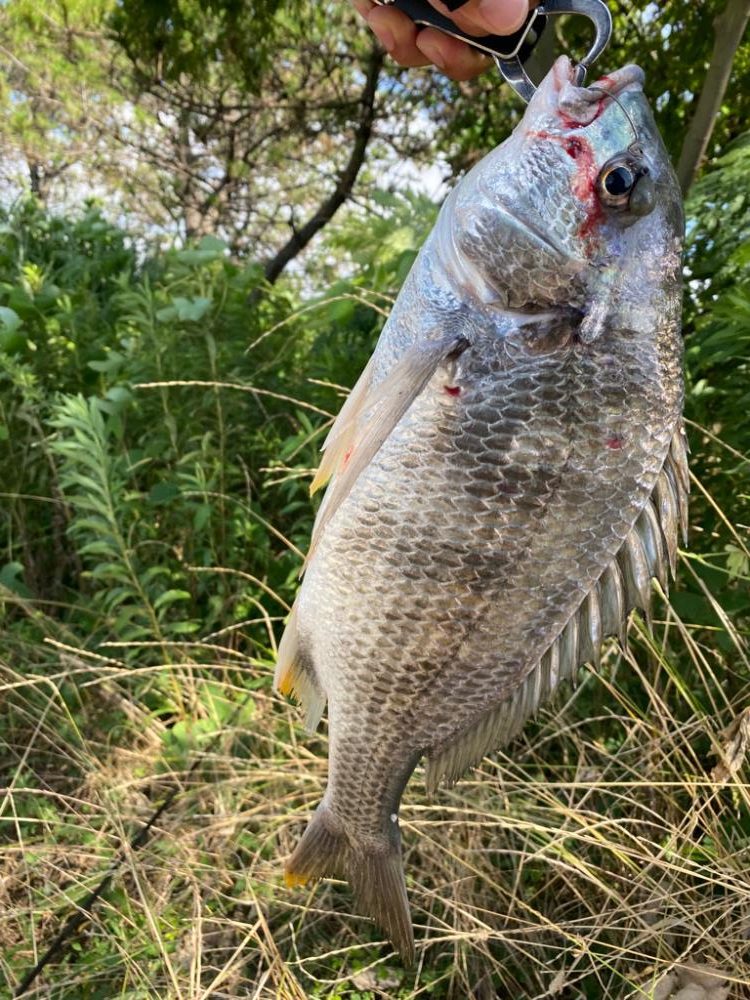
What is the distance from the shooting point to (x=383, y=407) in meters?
1.10

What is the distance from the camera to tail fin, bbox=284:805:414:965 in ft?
4.20

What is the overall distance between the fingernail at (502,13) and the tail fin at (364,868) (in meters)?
1.32

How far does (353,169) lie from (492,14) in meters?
4.84

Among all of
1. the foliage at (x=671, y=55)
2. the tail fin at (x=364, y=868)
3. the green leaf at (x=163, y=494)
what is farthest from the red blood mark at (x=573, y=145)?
the foliage at (x=671, y=55)

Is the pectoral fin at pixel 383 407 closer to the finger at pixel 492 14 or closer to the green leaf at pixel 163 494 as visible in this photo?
the finger at pixel 492 14

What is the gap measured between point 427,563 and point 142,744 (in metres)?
1.80

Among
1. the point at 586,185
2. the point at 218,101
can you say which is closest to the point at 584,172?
the point at 586,185

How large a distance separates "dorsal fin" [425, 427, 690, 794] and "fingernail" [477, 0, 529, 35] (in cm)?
65

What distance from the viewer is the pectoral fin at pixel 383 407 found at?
109 cm

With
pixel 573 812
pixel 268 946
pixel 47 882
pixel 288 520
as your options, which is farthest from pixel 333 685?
pixel 288 520

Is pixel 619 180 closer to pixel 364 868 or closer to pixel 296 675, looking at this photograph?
pixel 296 675

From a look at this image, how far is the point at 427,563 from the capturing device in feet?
3.70

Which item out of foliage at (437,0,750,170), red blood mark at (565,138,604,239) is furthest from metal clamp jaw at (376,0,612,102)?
foliage at (437,0,750,170)

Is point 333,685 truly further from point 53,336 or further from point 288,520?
point 53,336
